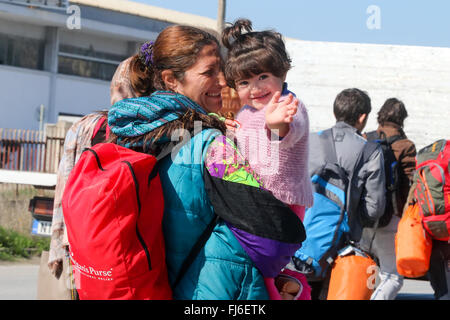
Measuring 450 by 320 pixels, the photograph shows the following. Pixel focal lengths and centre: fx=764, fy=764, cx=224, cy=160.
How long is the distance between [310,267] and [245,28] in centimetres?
194

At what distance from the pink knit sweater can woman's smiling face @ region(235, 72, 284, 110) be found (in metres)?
0.19

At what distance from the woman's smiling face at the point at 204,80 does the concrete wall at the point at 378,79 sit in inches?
268

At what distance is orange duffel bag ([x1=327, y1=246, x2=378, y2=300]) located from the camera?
4.41 m

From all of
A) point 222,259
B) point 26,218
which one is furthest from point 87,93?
point 222,259

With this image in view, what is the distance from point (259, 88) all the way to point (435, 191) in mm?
2622

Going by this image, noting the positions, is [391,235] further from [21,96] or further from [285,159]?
[21,96]

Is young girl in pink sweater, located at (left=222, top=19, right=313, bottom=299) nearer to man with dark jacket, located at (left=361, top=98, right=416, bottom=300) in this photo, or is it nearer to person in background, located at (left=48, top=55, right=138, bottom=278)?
person in background, located at (left=48, top=55, right=138, bottom=278)

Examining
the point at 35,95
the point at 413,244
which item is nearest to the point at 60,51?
the point at 35,95

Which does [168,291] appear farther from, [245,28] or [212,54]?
[245,28]

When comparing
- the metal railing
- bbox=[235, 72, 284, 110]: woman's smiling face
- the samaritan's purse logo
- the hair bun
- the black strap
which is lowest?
the metal railing

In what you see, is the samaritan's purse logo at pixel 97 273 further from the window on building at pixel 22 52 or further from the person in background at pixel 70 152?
the window on building at pixel 22 52

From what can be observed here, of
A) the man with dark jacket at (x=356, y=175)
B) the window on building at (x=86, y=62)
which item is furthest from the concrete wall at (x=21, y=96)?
the man with dark jacket at (x=356, y=175)

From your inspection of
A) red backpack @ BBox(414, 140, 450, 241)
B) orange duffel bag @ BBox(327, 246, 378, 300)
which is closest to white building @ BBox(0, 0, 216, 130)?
red backpack @ BBox(414, 140, 450, 241)

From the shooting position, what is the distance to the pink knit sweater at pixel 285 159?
224 centimetres
